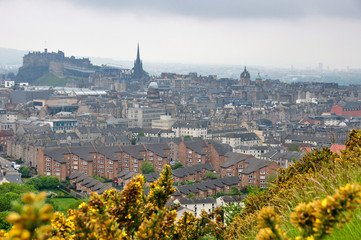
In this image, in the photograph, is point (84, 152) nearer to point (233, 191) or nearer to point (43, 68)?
point (233, 191)

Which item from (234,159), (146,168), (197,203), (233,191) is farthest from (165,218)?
(146,168)

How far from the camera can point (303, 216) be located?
339 centimetres

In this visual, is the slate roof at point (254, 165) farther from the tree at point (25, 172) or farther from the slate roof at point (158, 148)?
the tree at point (25, 172)

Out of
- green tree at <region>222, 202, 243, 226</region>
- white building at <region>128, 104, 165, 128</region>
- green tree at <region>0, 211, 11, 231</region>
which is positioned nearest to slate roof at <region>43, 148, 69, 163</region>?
green tree at <region>0, 211, 11, 231</region>

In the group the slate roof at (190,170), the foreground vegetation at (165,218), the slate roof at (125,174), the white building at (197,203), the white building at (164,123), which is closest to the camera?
the foreground vegetation at (165,218)

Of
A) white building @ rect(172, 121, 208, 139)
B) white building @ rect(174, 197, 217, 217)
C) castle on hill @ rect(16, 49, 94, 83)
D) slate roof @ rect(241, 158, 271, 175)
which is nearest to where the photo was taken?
white building @ rect(174, 197, 217, 217)

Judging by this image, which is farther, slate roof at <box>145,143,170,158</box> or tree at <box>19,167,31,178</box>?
slate roof at <box>145,143,170,158</box>

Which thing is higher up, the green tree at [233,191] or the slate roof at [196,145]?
the slate roof at [196,145]

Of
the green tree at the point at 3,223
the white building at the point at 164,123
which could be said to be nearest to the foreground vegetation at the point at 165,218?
the green tree at the point at 3,223

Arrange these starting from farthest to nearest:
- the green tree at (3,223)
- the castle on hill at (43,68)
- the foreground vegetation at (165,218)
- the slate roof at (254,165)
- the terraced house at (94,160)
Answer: the castle on hill at (43,68) → the terraced house at (94,160) → the slate roof at (254,165) → the green tree at (3,223) → the foreground vegetation at (165,218)

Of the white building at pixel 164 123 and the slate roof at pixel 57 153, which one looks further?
the white building at pixel 164 123

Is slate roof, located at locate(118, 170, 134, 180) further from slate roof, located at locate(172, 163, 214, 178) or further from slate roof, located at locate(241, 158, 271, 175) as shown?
slate roof, located at locate(241, 158, 271, 175)

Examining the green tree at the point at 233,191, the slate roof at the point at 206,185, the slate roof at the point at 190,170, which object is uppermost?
the slate roof at the point at 206,185

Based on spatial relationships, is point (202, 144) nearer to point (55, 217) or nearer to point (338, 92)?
point (55, 217)
